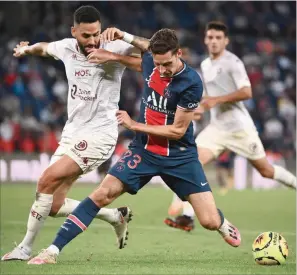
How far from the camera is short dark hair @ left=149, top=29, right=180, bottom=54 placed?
6934 millimetres

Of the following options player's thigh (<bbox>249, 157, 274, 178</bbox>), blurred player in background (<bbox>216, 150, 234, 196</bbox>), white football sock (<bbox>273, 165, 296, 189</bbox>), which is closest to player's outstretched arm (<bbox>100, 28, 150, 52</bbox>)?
player's thigh (<bbox>249, 157, 274, 178</bbox>)

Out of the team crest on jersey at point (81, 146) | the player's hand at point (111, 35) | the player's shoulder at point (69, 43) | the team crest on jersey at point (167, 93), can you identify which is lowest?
the team crest on jersey at point (81, 146)

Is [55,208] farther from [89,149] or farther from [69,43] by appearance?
[69,43]

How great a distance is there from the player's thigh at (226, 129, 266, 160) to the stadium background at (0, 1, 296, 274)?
1.00 metres

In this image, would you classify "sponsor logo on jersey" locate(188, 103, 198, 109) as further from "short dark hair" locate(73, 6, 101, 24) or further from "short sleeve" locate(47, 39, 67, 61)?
"short sleeve" locate(47, 39, 67, 61)

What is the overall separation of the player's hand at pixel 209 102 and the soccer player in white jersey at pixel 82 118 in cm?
221

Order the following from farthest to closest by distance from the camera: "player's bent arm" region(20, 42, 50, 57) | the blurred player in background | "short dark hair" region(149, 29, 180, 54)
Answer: the blurred player in background, "player's bent arm" region(20, 42, 50, 57), "short dark hair" region(149, 29, 180, 54)

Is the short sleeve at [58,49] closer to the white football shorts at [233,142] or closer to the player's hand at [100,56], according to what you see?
the player's hand at [100,56]

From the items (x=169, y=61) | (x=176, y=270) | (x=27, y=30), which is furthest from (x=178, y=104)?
(x=27, y=30)

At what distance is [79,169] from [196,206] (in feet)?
3.85

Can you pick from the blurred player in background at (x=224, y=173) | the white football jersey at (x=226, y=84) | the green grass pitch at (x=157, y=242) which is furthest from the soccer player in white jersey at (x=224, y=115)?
the blurred player in background at (x=224, y=173)

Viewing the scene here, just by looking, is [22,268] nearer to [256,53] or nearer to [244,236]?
[244,236]

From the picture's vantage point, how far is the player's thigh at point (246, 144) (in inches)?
420

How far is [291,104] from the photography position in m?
23.8
